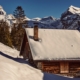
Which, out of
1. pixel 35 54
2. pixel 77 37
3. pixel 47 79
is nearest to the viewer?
pixel 47 79

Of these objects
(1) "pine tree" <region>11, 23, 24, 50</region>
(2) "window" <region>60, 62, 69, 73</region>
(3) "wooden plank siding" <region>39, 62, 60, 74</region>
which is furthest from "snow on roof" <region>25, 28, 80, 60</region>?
(1) "pine tree" <region>11, 23, 24, 50</region>

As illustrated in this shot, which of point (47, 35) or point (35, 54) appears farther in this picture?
point (47, 35)

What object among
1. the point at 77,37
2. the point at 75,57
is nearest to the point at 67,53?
the point at 75,57

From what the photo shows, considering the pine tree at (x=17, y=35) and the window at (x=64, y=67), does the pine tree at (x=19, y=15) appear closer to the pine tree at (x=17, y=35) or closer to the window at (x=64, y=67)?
the pine tree at (x=17, y=35)

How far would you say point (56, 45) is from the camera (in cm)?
2417

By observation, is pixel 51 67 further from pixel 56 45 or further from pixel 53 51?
pixel 56 45

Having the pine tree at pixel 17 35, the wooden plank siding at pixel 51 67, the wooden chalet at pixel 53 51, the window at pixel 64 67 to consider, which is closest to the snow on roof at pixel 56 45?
the wooden chalet at pixel 53 51

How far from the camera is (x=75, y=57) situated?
72.7 feet

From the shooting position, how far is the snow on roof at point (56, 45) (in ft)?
71.1

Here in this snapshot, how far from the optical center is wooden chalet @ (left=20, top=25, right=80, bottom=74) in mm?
21422

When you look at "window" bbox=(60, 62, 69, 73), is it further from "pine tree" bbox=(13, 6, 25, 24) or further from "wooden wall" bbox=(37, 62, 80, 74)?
"pine tree" bbox=(13, 6, 25, 24)

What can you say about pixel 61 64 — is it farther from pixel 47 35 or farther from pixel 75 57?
pixel 47 35

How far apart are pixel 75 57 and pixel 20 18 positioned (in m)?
43.8

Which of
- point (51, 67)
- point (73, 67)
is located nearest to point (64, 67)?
point (73, 67)
